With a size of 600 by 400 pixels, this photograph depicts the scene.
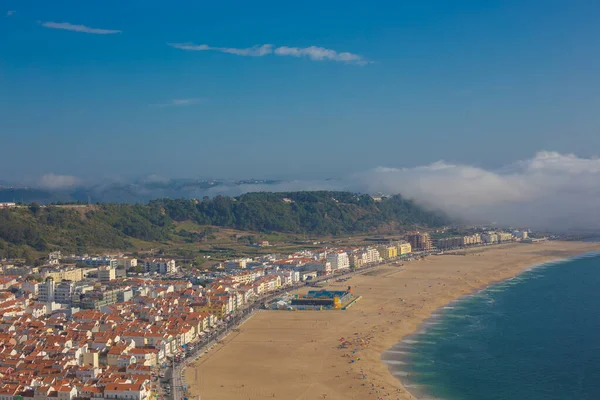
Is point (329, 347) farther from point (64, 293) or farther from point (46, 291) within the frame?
point (46, 291)

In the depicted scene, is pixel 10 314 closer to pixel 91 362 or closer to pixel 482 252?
pixel 91 362

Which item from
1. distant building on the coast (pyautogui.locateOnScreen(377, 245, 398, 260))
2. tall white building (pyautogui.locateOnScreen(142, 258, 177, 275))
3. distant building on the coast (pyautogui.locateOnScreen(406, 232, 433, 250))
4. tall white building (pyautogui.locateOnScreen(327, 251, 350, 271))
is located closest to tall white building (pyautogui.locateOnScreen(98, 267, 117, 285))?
tall white building (pyautogui.locateOnScreen(142, 258, 177, 275))

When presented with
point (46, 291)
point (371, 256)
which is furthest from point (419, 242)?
point (46, 291)

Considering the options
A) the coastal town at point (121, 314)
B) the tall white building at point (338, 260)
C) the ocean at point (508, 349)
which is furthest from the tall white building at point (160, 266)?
the ocean at point (508, 349)

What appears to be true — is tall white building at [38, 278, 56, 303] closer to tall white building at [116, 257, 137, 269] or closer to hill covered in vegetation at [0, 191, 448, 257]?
tall white building at [116, 257, 137, 269]

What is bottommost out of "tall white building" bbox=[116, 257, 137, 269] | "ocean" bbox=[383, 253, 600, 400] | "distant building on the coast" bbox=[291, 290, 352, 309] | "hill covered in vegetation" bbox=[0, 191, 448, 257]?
"ocean" bbox=[383, 253, 600, 400]
